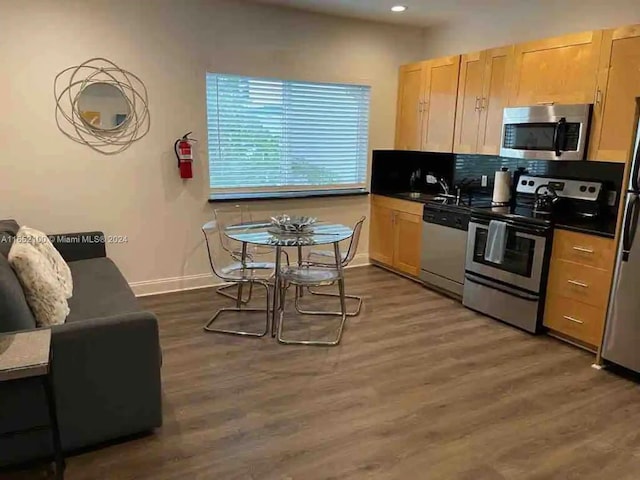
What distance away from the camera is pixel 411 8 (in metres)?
4.39

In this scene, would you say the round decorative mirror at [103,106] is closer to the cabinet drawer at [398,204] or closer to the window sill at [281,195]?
the window sill at [281,195]

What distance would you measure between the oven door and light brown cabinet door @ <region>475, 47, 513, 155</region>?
0.76 m

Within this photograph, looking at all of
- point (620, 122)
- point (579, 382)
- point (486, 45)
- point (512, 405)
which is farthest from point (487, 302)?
point (486, 45)

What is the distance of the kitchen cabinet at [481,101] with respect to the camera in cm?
405

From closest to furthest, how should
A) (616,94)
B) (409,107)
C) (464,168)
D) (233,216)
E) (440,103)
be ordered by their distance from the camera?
(616,94) → (233,216) → (440,103) → (464,168) → (409,107)

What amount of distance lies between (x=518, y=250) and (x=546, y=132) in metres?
0.92

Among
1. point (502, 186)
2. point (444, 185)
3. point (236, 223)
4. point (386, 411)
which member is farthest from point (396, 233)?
point (386, 411)

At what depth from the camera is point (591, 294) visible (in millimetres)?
3240

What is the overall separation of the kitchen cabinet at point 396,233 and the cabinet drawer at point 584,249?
4.84 ft

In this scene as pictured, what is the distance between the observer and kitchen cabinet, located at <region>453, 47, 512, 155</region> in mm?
4051

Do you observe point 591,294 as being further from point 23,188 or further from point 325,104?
point 23,188

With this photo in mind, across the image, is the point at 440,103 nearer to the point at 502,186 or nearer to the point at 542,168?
the point at 502,186

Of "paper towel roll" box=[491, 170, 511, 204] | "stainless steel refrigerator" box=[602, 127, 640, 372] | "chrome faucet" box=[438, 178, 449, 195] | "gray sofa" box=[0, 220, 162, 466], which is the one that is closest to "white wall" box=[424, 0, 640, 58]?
"paper towel roll" box=[491, 170, 511, 204]

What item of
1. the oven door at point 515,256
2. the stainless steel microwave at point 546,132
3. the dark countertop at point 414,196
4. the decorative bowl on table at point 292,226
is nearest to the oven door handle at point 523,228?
the oven door at point 515,256
